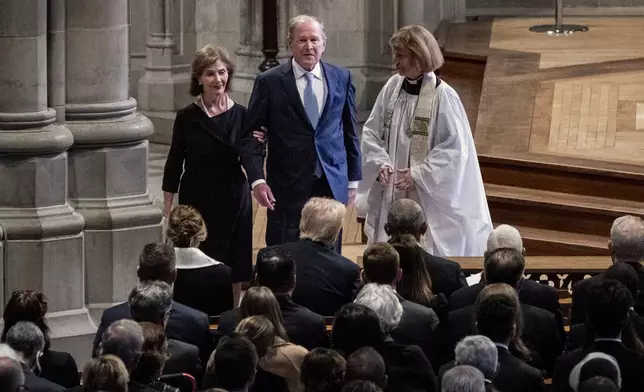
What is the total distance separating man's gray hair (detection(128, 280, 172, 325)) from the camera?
580 cm

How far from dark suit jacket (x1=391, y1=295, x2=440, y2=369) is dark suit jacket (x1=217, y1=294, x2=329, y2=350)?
0.87ft

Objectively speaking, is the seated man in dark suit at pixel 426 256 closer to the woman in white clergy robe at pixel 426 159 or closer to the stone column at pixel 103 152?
the woman in white clergy robe at pixel 426 159

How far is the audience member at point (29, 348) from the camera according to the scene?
5.55 m

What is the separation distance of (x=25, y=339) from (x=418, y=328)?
1416 millimetres

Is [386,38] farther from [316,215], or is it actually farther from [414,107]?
[316,215]

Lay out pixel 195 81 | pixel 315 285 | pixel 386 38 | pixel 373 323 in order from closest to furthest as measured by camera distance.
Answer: pixel 373 323
pixel 315 285
pixel 195 81
pixel 386 38

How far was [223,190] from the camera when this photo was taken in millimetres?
7938

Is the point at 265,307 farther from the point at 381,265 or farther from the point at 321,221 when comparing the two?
the point at 321,221

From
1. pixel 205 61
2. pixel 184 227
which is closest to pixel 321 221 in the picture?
pixel 184 227

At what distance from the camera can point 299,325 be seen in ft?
19.9

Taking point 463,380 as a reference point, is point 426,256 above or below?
above

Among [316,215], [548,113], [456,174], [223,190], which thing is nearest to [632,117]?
[548,113]

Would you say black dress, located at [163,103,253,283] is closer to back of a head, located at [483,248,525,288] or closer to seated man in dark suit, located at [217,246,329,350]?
seated man in dark suit, located at [217,246,329,350]

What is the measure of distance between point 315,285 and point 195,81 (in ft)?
5.22
